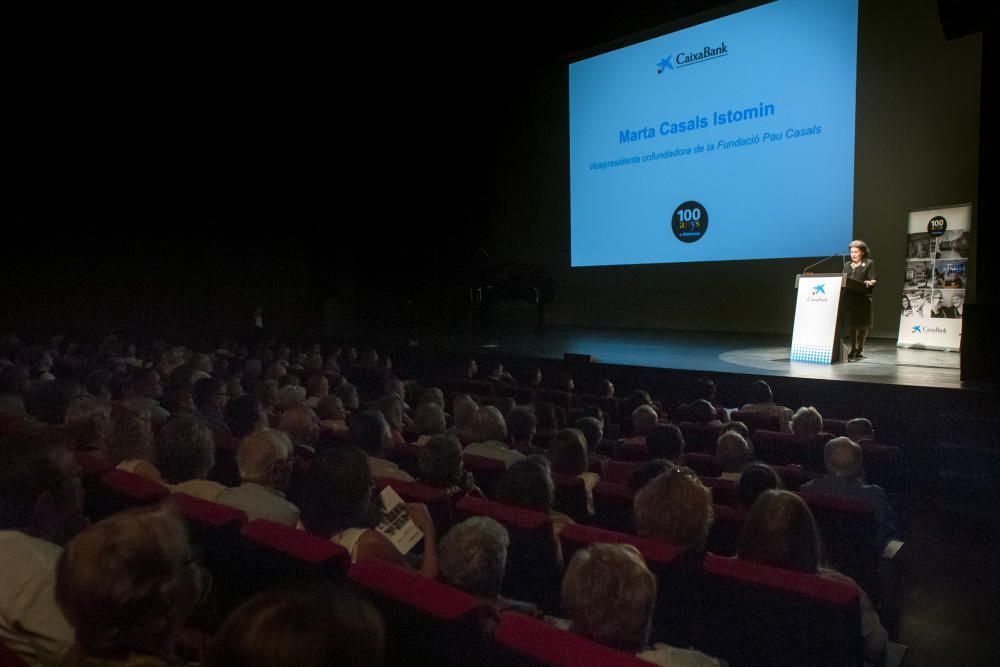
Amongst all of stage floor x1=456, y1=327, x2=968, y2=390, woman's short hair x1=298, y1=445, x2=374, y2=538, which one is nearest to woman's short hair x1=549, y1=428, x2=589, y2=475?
woman's short hair x1=298, y1=445, x2=374, y2=538

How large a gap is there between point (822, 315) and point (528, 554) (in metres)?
4.83

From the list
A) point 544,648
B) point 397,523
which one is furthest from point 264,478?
point 544,648

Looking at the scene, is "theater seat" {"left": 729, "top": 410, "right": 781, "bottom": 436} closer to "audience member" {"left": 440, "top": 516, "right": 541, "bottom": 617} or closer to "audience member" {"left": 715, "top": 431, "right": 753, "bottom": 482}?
"audience member" {"left": 715, "top": 431, "right": 753, "bottom": 482}

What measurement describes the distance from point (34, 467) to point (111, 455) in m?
0.69

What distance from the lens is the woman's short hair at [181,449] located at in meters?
2.48

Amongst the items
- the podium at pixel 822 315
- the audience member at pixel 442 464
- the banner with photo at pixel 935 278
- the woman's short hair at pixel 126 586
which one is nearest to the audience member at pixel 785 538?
the audience member at pixel 442 464

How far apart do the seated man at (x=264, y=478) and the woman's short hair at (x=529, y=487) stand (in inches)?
27.3

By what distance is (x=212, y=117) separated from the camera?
416 inches

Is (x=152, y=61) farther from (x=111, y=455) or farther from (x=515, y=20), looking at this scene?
(x=111, y=455)

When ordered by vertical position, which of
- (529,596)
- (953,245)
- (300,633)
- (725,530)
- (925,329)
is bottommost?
(529,596)

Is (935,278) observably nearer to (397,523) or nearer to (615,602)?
(397,523)

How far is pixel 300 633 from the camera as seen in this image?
0.96 meters

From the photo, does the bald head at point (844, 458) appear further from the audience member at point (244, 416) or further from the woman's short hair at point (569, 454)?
the audience member at point (244, 416)

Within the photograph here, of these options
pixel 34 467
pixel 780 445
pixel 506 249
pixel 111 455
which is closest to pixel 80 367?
pixel 111 455
